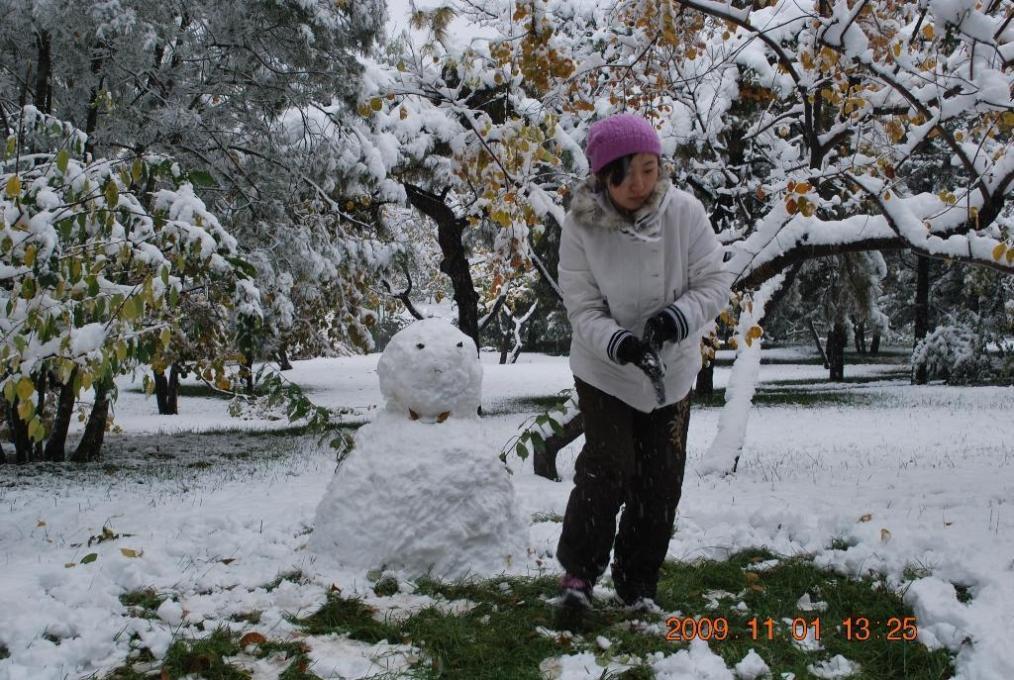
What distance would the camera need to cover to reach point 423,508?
3422 mm

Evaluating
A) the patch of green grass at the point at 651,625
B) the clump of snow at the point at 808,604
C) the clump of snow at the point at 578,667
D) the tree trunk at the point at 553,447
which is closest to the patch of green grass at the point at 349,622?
the patch of green grass at the point at 651,625

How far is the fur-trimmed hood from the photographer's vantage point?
260 cm

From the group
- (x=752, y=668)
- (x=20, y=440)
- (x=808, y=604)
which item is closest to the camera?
(x=752, y=668)

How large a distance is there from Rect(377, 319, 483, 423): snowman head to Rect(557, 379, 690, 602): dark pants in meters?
1.10

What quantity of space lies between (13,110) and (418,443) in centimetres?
493

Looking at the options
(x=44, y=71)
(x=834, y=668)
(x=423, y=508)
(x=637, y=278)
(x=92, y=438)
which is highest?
(x=44, y=71)

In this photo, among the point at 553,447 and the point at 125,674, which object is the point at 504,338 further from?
the point at 125,674

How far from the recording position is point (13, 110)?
19.7 ft

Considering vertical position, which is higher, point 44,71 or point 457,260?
point 44,71

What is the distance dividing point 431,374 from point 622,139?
1.61 meters

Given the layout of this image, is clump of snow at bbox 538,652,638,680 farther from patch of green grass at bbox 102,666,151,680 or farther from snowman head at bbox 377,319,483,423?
snowman head at bbox 377,319,483,423

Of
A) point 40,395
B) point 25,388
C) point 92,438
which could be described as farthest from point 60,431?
point 25,388

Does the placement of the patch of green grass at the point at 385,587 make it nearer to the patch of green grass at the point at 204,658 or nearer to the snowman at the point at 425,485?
the snowman at the point at 425,485
